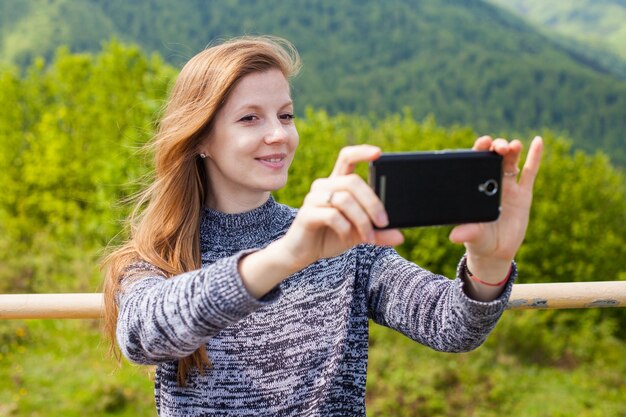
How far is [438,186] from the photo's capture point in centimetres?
118

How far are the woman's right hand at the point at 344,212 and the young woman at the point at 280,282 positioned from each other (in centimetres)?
27

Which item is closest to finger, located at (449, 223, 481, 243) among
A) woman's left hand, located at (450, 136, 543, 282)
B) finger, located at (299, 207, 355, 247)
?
woman's left hand, located at (450, 136, 543, 282)

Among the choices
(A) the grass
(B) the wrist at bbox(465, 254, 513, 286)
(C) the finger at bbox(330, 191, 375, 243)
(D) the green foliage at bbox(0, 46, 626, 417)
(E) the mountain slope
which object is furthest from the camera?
(E) the mountain slope

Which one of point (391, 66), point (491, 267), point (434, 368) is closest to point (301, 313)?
point (491, 267)

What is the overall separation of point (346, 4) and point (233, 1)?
1202 cm

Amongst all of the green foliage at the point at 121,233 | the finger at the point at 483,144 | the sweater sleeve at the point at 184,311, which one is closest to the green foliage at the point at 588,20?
the green foliage at the point at 121,233

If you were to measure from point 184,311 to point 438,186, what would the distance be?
18.0 inches

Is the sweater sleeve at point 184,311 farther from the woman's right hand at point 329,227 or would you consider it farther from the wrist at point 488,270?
the wrist at point 488,270

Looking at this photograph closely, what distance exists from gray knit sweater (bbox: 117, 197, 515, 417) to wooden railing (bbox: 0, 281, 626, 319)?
0.34 m

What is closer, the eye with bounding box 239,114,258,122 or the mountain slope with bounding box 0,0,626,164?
the eye with bounding box 239,114,258,122

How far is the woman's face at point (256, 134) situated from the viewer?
1686 millimetres

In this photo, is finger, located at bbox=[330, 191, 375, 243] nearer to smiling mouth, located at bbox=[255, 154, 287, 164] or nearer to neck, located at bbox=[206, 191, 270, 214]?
smiling mouth, located at bbox=[255, 154, 287, 164]

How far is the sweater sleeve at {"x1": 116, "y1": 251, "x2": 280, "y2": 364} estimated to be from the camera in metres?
1.22

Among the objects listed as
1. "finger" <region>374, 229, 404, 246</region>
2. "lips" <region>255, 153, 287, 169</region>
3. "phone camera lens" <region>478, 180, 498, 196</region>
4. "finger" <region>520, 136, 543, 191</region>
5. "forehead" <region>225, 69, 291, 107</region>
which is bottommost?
"finger" <region>374, 229, 404, 246</region>
